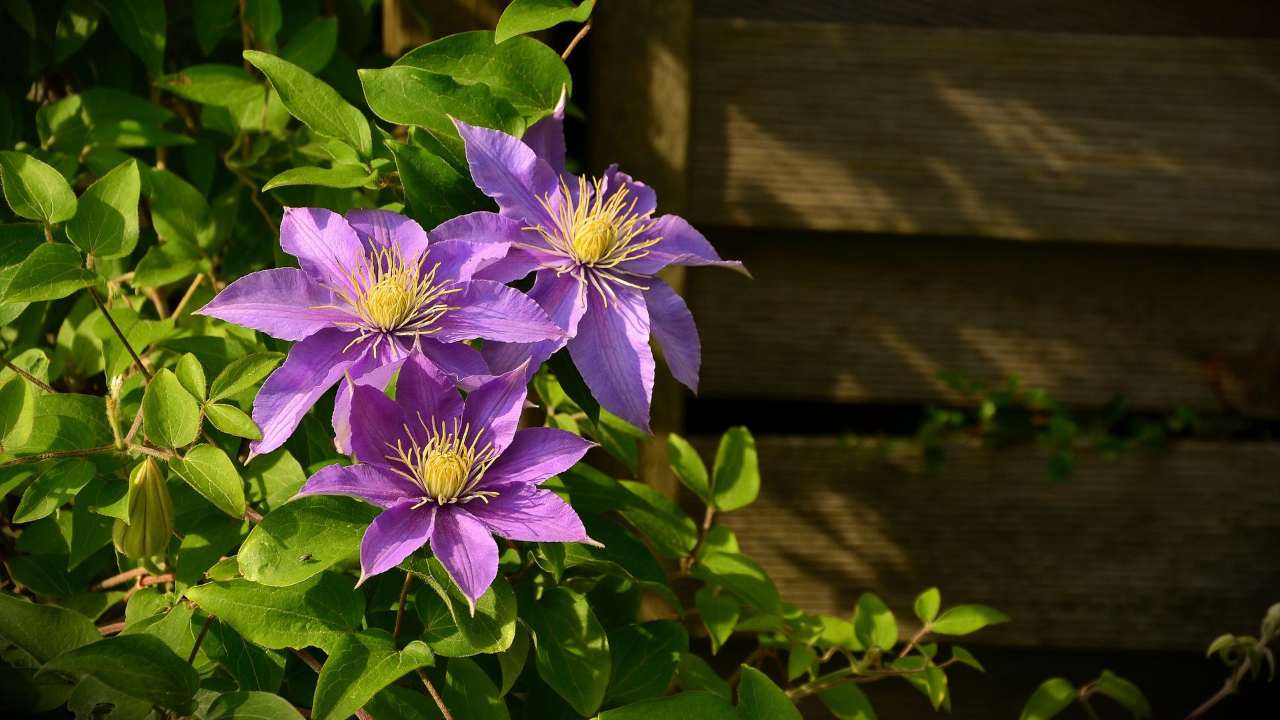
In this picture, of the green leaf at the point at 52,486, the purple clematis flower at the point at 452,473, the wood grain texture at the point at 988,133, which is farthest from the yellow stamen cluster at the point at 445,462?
the wood grain texture at the point at 988,133

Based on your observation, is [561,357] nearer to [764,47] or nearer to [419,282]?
[419,282]

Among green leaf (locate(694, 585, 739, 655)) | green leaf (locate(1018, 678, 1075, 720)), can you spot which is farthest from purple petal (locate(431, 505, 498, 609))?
green leaf (locate(1018, 678, 1075, 720))

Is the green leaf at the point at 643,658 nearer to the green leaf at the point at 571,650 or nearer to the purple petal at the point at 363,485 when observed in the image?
the green leaf at the point at 571,650

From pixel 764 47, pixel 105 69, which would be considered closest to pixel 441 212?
pixel 105 69

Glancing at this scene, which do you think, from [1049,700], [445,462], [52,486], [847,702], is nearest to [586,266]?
[445,462]

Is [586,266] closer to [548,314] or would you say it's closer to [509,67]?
[548,314]

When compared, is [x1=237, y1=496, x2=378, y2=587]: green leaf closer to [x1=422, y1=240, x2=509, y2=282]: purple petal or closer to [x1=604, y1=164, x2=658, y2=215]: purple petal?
[x1=422, y1=240, x2=509, y2=282]: purple petal
